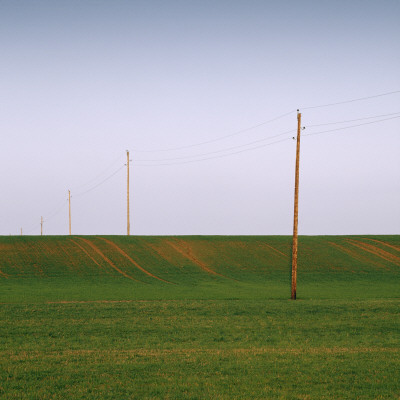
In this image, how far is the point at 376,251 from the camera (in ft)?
207

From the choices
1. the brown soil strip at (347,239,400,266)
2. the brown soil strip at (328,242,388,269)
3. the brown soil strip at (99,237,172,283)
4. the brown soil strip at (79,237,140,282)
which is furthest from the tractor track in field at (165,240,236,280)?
the brown soil strip at (347,239,400,266)

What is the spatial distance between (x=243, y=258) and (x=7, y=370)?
157 feet

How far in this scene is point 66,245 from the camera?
61.4 meters

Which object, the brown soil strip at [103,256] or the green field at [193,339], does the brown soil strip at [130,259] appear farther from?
the brown soil strip at [103,256]

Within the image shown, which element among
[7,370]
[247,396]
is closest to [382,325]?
[247,396]

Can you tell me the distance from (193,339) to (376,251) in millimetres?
52540

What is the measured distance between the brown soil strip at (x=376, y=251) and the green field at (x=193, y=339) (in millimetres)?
11388

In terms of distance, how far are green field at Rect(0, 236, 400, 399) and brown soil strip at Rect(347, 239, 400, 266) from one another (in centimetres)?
1139

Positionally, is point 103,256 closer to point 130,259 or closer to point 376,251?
point 130,259

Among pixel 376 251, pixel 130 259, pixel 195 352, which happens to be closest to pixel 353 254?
pixel 376 251

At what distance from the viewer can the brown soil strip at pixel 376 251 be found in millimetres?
58625

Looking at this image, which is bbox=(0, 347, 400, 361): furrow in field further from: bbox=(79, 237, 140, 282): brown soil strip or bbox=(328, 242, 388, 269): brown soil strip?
bbox=(328, 242, 388, 269): brown soil strip

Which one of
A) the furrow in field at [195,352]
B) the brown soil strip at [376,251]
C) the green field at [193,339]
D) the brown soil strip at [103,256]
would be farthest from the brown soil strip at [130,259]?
the furrow in field at [195,352]

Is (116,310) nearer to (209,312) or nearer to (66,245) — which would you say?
(209,312)
